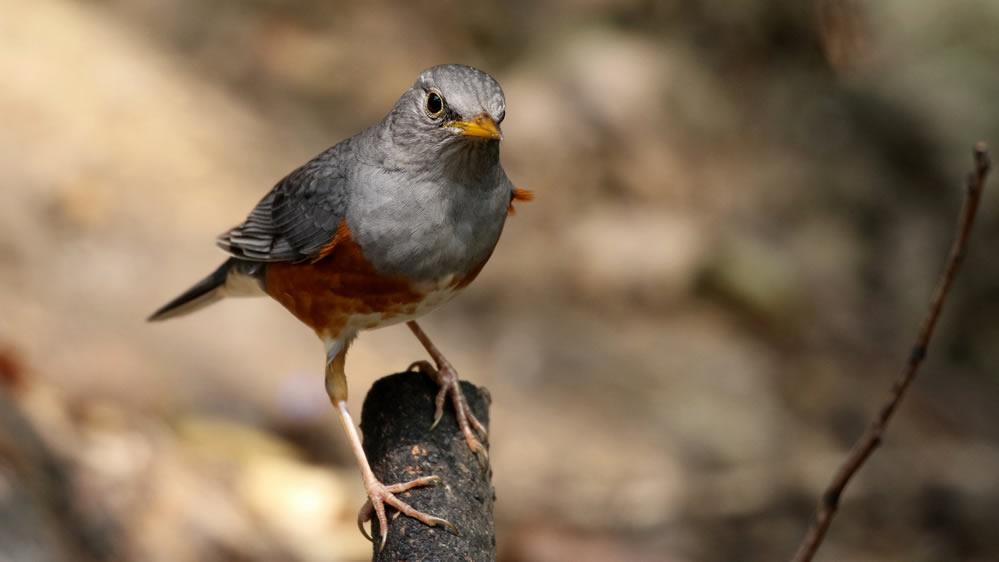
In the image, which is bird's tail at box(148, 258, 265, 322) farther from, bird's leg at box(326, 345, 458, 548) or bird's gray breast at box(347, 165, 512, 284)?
bird's gray breast at box(347, 165, 512, 284)

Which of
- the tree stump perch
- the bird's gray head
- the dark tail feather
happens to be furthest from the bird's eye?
the dark tail feather

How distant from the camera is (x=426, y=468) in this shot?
3.96 meters

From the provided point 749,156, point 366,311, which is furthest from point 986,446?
point 366,311

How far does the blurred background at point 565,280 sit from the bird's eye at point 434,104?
132 inches

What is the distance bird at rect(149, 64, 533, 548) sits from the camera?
409 centimetres

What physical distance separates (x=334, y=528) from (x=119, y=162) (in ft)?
13.6

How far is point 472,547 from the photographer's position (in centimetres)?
363

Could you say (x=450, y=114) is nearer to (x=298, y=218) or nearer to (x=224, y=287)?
(x=298, y=218)

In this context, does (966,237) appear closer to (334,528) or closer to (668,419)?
(334,528)

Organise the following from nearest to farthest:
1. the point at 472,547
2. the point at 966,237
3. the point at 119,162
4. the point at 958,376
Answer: the point at 966,237, the point at 472,547, the point at 119,162, the point at 958,376

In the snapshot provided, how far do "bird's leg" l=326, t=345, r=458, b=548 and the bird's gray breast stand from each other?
2.20 feet

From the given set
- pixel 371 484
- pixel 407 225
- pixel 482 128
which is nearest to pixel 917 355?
pixel 482 128

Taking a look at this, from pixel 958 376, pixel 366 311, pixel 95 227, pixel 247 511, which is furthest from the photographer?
pixel 958 376

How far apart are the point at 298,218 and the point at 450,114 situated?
1041 millimetres
